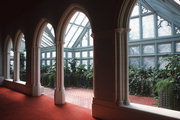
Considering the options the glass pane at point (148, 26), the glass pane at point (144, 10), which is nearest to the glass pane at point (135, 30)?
the glass pane at point (148, 26)

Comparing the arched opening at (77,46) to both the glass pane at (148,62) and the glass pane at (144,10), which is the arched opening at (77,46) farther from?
the glass pane at (144,10)

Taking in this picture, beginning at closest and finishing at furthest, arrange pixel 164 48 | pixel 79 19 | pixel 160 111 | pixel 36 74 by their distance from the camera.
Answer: pixel 160 111 → pixel 36 74 → pixel 164 48 → pixel 79 19

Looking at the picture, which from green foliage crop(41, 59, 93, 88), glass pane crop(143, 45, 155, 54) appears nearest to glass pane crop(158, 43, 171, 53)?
glass pane crop(143, 45, 155, 54)

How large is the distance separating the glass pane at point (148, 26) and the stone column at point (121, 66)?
16.1 ft

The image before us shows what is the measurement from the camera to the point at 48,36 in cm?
984

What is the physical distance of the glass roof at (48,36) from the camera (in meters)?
9.64

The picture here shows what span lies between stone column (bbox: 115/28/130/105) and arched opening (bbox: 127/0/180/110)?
247 centimetres

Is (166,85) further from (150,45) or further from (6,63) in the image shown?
(6,63)

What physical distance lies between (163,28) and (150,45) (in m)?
0.91

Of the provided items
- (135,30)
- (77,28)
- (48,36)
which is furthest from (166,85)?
(48,36)

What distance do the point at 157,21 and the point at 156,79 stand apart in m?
2.95

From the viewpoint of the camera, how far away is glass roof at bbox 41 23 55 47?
964cm

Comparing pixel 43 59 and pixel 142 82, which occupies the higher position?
pixel 43 59

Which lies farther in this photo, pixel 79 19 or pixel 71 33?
pixel 71 33
